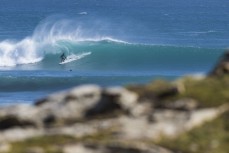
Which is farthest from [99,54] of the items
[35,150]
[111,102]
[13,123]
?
[35,150]

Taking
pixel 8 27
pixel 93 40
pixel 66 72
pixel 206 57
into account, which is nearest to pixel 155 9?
pixel 8 27

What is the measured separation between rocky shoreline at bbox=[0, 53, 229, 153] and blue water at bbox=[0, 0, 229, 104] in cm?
2881

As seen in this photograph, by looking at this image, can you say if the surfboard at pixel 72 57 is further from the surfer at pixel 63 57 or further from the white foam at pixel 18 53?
the white foam at pixel 18 53

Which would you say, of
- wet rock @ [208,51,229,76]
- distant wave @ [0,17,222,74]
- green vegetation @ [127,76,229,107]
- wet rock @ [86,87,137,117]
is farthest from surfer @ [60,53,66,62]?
wet rock @ [86,87,137,117]

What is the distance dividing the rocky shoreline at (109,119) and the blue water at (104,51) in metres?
28.8

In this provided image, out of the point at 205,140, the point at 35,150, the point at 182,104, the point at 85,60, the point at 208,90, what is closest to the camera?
the point at 35,150

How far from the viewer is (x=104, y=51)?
238ft

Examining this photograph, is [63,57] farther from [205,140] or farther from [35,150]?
[35,150]

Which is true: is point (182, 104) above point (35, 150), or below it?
above

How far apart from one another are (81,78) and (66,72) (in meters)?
4.66

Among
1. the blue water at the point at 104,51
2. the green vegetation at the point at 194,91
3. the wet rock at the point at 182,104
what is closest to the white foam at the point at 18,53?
the blue water at the point at 104,51

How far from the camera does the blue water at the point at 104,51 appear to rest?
Result: 5478 centimetres

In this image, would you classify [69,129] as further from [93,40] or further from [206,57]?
[93,40]

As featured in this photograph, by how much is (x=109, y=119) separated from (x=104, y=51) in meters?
57.3
